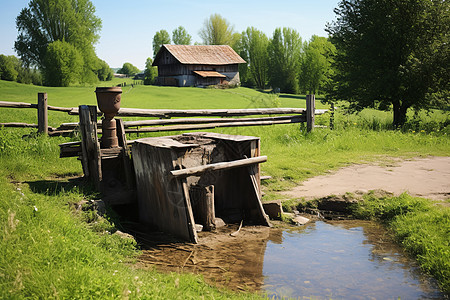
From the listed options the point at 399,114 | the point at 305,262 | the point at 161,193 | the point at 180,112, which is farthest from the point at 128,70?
the point at 305,262

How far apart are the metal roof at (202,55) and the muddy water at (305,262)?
44610mm

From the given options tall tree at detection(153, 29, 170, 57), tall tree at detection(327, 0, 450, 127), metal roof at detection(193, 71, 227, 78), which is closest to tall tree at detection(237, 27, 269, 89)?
metal roof at detection(193, 71, 227, 78)

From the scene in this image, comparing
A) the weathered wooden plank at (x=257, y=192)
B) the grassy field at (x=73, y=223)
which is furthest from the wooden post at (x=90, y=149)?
the weathered wooden plank at (x=257, y=192)

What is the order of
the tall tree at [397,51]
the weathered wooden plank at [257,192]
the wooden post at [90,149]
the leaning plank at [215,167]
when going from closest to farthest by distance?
the leaning plank at [215,167] → the weathered wooden plank at [257,192] → the wooden post at [90,149] → the tall tree at [397,51]

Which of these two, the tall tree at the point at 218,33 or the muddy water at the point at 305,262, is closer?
the muddy water at the point at 305,262

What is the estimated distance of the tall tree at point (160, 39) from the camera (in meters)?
78.8

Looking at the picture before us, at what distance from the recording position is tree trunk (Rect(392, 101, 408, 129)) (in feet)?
50.1

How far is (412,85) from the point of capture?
1438 centimetres

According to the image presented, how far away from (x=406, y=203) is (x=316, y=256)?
2.03m

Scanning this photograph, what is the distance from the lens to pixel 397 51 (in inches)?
571

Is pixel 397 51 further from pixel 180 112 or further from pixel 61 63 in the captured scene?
pixel 61 63

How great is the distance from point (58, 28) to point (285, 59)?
1202 inches

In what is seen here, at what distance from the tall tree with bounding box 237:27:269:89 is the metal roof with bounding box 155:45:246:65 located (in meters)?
8.86

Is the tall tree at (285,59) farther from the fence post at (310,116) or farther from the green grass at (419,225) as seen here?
the green grass at (419,225)
